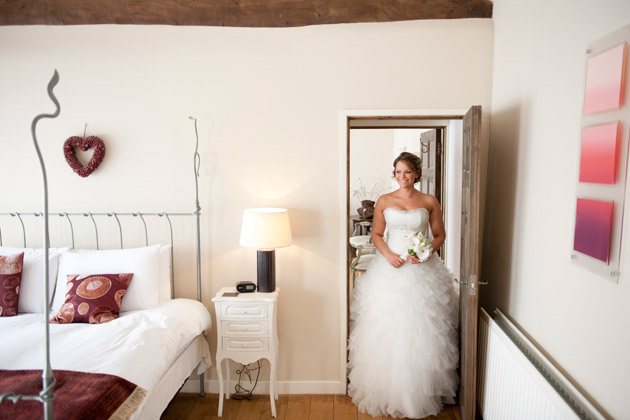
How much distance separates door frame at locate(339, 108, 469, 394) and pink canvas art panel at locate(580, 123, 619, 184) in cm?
133

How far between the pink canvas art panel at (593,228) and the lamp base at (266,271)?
1.81 metres

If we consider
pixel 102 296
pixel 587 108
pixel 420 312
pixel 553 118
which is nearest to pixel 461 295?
pixel 420 312

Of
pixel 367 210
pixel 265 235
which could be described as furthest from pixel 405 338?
pixel 367 210

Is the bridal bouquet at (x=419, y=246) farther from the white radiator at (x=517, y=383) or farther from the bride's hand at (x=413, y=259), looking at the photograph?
the white radiator at (x=517, y=383)

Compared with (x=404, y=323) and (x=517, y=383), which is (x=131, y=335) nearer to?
(x=404, y=323)

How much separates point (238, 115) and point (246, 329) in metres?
1.48

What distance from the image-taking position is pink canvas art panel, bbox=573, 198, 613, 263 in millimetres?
1488

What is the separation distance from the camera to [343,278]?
3043 millimetres

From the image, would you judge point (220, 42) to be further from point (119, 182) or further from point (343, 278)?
point (343, 278)

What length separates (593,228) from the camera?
1569 millimetres

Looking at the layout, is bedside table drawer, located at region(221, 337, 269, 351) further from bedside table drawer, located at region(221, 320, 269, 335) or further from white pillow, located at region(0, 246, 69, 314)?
white pillow, located at region(0, 246, 69, 314)

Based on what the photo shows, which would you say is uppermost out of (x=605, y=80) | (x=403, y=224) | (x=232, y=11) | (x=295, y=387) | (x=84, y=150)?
(x=232, y=11)

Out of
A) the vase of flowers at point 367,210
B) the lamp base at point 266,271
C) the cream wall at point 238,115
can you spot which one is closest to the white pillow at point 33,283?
the cream wall at point 238,115

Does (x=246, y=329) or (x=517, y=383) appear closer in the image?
(x=517, y=383)
